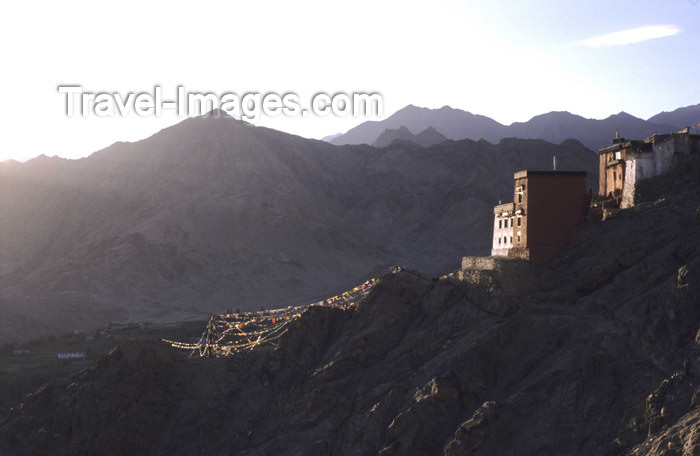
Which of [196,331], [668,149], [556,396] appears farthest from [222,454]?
[196,331]

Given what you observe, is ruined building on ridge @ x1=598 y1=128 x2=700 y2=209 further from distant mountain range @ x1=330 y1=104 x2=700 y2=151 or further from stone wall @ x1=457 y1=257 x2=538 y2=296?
distant mountain range @ x1=330 y1=104 x2=700 y2=151

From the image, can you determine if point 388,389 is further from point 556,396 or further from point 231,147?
point 231,147

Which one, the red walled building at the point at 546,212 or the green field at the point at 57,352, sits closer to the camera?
the red walled building at the point at 546,212

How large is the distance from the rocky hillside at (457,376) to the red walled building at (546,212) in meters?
0.98

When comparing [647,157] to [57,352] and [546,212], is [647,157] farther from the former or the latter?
[57,352]

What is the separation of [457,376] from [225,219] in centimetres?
8183

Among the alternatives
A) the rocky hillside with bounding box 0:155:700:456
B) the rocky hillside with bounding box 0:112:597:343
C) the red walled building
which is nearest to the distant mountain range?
the rocky hillside with bounding box 0:112:597:343

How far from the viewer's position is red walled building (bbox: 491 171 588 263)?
3475 centimetres

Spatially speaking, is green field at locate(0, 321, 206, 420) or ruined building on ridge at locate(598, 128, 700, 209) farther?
green field at locate(0, 321, 206, 420)

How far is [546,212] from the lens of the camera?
116 feet

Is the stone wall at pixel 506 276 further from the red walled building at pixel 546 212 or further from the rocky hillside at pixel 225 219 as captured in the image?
the rocky hillside at pixel 225 219

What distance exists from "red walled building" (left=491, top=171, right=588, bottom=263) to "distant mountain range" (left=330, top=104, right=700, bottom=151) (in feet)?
336

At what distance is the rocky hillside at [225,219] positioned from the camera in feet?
298

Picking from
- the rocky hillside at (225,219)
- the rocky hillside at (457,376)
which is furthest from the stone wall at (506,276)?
the rocky hillside at (225,219)
